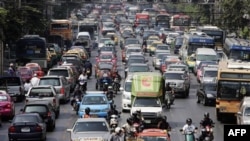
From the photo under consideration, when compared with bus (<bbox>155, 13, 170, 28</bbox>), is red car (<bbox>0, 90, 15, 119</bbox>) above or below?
above

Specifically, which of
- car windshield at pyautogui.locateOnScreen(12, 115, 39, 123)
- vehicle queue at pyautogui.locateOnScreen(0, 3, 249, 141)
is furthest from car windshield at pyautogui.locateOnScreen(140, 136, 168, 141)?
car windshield at pyautogui.locateOnScreen(12, 115, 39, 123)

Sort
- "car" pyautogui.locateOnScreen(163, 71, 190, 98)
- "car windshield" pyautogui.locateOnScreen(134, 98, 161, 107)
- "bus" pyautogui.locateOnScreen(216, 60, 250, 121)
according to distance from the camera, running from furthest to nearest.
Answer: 1. "car" pyautogui.locateOnScreen(163, 71, 190, 98)
2. "bus" pyautogui.locateOnScreen(216, 60, 250, 121)
3. "car windshield" pyautogui.locateOnScreen(134, 98, 161, 107)

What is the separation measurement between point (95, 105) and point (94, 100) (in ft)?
1.78

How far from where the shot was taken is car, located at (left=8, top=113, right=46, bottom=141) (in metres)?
31.8

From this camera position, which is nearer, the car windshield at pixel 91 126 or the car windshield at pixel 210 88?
the car windshield at pixel 91 126

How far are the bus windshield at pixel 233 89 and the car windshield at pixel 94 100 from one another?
17.1 ft

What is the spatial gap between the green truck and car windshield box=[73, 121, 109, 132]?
7125 mm

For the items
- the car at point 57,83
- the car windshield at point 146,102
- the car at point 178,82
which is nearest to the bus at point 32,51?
the car at point 178,82

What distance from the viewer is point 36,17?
299ft

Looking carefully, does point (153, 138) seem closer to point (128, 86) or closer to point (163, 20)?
point (128, 86)

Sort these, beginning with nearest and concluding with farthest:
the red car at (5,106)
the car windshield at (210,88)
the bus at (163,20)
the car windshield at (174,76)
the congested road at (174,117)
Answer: the congested road at (174,117), the red car at (5,106), the car windshield at (210,88), the car windshield at (174,76), the bus at (163,20)

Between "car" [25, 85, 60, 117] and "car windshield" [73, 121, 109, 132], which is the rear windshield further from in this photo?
"car windshield" [73, 121, 109, 132]

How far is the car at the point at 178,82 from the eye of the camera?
5247 cm

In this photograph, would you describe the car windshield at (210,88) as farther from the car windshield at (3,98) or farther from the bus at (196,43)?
the bus at (196,43)
